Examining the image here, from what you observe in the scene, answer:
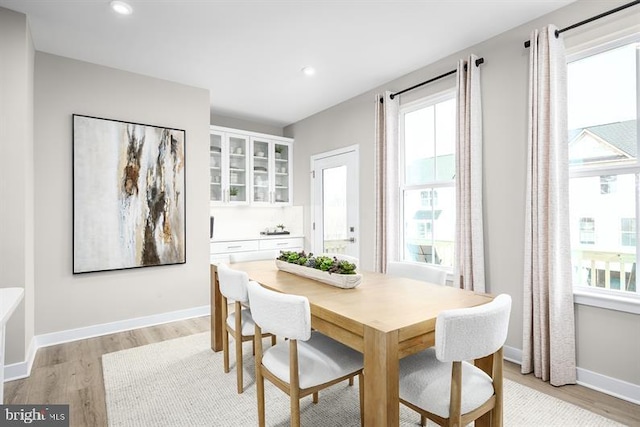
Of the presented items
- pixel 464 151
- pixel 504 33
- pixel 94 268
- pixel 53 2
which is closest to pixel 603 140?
pixel 464 151

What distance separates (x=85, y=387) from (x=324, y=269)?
186cm

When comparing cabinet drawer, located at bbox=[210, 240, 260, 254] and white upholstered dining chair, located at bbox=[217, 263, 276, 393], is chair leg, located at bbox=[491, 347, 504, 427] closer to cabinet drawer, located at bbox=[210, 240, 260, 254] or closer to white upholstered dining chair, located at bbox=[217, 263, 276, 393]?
white upholstered dining chair, located at bbox=[217, 263, 276, 393]

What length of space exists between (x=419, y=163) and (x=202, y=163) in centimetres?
248

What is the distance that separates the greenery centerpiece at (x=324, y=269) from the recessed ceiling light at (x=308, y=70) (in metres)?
1.99

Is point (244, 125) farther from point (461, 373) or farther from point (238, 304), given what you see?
point (461, 373)

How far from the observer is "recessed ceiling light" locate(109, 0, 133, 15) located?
2334 mm

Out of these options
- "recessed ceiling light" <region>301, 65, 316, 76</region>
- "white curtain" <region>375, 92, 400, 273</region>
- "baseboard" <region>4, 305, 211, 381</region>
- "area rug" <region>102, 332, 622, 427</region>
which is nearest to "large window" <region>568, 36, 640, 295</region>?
"area rug" <region>102, 332, 622, 427</region>

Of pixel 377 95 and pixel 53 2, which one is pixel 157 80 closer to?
pixel 53 2

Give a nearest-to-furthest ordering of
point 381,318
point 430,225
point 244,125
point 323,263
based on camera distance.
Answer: point 381,318 → point 323,263 → point 430,225 → point 244,125

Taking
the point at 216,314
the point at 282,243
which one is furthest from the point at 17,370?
the point at 282,243

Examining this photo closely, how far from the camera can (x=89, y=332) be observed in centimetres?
321

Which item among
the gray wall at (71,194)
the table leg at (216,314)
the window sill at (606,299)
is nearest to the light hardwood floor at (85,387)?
the gray wall at (71,194)

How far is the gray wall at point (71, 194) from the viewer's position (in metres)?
3.01

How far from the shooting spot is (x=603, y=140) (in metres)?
2.33
